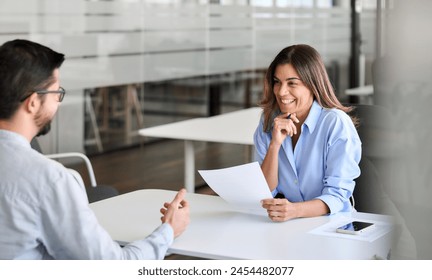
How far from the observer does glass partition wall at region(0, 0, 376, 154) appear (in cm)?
551

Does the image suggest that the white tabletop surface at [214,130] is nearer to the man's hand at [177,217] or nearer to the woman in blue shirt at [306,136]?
the woman in blue shirt at [306,136]

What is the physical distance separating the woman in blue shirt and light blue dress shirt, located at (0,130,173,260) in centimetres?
104

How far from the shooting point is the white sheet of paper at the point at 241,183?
211 cm

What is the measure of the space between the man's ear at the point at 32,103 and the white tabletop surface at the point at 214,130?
2583 mm

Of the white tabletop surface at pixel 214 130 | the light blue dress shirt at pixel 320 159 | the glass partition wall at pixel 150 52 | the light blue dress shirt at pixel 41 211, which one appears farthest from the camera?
the glass partition wall at pixel 150 52

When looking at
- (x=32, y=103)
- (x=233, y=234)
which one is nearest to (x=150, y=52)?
(x=233, y=234)

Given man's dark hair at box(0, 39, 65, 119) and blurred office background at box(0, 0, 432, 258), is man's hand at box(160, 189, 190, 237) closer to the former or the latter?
man's dark hair at box(0, 39, 65, 119)

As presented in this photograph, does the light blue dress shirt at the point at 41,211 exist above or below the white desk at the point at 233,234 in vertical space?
above

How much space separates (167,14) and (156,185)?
1.59 metres

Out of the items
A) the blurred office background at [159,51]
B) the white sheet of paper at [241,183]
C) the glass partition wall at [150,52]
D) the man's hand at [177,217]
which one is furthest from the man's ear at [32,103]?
the glass partition wall at [150,52]

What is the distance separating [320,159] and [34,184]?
1.22 m

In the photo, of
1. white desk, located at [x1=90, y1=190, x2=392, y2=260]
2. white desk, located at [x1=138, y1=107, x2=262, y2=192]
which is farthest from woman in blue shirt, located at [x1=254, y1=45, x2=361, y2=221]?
white desk, located at [x1=138, y1=107, x2=262, y2=192]

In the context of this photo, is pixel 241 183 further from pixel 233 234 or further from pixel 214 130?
pixel 214 130
